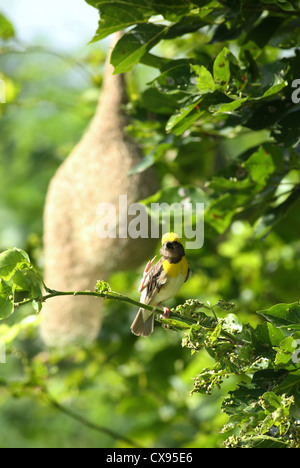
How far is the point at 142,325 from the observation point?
124 cm

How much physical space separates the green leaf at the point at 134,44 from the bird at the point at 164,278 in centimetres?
33

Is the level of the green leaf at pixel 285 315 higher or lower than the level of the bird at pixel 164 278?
lower

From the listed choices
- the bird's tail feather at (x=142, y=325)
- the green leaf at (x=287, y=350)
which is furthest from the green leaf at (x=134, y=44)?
the green leaf at (x=287, y=350)

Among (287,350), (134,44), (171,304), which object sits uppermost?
(171,304)

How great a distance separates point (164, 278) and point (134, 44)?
0.45m

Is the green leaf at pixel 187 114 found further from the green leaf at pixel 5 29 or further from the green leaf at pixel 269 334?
the green leaf at pixel 5 29

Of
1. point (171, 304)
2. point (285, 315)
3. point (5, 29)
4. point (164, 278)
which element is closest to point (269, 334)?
point (285, 315)

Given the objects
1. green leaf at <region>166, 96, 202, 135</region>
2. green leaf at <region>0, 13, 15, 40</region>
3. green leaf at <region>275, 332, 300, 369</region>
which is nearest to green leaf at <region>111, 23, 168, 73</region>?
green leaf at <region>166, 96, 202, 135</region>

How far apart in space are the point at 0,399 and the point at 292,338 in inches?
83.3

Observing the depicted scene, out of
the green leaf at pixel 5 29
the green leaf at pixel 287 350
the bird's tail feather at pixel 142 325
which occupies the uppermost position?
the green leaf at pixel 5 29

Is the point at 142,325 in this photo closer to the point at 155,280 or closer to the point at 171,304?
the point at 155,280

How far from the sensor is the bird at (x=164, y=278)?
3.93 feet

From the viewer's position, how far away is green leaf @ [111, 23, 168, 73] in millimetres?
1171

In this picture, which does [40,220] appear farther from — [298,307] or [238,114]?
[298,307]
